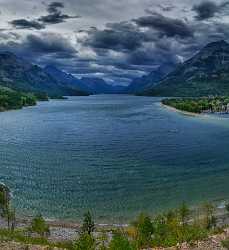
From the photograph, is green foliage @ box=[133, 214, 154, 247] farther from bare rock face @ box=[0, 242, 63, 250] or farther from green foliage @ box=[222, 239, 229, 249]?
bare rock face @ box=[0, 242, 63, 250]

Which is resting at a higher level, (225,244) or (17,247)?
(225,244)

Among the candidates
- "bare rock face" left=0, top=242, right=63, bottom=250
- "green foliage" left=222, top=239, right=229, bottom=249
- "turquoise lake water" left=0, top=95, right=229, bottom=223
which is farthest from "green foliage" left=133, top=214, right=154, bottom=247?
"turquoise lake water" left=0, top=95, right=229, bottom=223

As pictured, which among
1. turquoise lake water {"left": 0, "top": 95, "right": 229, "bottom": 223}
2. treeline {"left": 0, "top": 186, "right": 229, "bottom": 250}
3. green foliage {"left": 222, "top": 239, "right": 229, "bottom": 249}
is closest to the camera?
green foliage {"left": 222, "top": 239, "right": 229, "bottom": 249}

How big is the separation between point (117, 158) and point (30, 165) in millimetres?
33213

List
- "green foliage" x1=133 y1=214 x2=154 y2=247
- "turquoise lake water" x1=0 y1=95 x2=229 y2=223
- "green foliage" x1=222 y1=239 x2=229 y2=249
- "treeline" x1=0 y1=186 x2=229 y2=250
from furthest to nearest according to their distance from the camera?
"turquoise lake water" x1=0 y1=95 x2=229 y2=223 → "green foliage" x1=133 y1=214 x2=154 y2=247 → "treeline" x1=0 y1=186 x2=229 y2=250 → "green foliage" x1=222 y1=239 x2=229 y2=249

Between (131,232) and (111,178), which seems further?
(111,178)

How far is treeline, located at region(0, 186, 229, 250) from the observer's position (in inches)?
2463

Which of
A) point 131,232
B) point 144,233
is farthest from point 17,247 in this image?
point 131,232

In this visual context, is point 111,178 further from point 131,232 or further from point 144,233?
point 144,233

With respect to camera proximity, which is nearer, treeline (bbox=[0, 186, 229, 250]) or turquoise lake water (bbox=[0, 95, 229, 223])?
treeline (bbox=[0, 186, 229, 250])

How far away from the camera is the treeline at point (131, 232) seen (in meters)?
62.6

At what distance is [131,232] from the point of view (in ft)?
273

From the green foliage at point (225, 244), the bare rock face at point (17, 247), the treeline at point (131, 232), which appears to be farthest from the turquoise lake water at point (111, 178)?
the green foliage at point (225, 244)

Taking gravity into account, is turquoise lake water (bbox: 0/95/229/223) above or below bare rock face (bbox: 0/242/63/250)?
below
